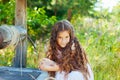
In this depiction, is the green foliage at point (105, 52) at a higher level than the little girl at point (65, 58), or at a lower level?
lower

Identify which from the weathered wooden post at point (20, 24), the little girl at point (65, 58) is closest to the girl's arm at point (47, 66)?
the little girl at point (65, 58)

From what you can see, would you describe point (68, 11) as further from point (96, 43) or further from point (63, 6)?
point (96, 43)

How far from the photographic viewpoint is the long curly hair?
172cm

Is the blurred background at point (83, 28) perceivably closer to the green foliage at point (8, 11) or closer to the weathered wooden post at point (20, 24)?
the green foliage at point (8, 11)

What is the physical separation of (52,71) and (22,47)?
3.11 metres

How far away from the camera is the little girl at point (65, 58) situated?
1.71 m

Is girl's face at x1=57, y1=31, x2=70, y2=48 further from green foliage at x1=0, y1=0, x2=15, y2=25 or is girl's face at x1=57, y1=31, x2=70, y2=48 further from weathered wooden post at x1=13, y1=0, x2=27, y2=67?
green foliage at x1=0, y1=0, x2=15, y2=25

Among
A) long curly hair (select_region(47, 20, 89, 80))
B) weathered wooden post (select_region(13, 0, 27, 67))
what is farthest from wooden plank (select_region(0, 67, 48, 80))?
long curly hair (select_region(47, 20, 89, 80))

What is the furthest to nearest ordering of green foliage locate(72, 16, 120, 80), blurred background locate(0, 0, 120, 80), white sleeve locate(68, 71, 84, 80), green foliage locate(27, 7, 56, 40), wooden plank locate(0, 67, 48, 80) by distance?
1. green foliage locate(27, 7, 56, 40)
2. blurred background locate(0, 0, 120, 80)
3. green foliage locate(72, 16, 120, 80)
4. wooden plank locate(0, 67, 48, 80)
5. white sleeve locate(68, 71, 84, 80)

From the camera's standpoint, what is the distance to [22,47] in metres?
4.88

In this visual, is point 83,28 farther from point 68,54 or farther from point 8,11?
point 68,54

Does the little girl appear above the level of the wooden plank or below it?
above

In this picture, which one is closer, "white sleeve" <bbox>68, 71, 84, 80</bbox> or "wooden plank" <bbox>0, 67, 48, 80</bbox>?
"white sleeve" <bbox>68, 71, 84, 80</bbox>

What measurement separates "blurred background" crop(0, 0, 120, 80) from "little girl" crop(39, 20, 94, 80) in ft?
6.15
